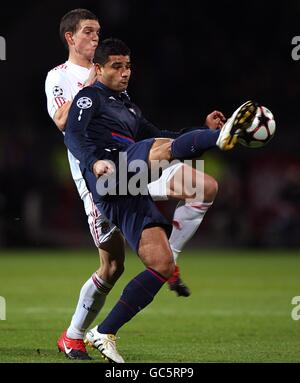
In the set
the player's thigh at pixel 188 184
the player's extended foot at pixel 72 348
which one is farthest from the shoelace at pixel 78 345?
the player's thigh at pixel 188 184

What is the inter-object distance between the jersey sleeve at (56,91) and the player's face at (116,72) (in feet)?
1.64

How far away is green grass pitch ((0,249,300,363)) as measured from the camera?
21.0 ft

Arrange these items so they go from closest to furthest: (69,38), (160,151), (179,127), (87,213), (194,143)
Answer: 1. (194,143)
2. (160,151)
3. (87,213)
4. (69,38)
5. (179,127)

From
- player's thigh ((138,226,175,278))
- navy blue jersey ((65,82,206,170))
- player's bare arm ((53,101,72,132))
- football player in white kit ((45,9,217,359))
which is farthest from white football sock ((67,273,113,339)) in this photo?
player's bare arm ((53,101,72,132))

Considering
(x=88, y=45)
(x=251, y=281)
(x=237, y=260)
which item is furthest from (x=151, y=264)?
(x=237, y=260)

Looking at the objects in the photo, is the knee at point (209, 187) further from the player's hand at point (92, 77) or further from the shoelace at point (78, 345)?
the shoelace at point (78, 345)

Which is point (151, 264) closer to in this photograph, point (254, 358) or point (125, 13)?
point (254, 358)

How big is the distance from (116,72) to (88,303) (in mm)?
1725

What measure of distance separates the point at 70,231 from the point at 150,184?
44.4 feet

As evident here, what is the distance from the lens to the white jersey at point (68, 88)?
21.2 ft

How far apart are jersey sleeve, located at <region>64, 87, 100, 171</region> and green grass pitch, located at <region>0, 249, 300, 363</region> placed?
4.70 ft

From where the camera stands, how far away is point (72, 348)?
631 centimetres

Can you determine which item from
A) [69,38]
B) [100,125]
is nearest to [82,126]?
[100,125]

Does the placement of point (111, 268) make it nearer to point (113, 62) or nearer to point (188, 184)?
point (188, 184)
